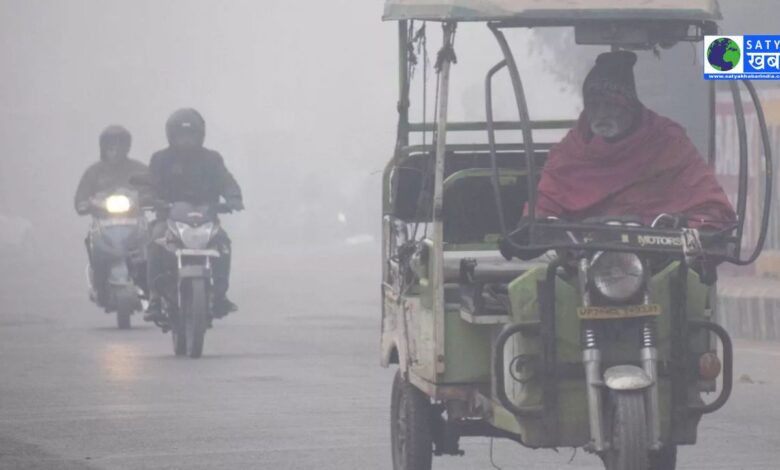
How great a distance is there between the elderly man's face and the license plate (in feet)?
3.62

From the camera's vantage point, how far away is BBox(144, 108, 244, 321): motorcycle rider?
17641 millimetres

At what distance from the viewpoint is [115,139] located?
70.4 ft

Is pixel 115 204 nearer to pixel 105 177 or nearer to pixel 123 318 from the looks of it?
pixel 105 177

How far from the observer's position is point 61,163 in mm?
59938

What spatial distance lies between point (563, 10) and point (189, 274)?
880 centimetres

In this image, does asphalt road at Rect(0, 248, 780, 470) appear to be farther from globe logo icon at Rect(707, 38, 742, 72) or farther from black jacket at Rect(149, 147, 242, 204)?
globe logo icon at Rect(707, 38, 742, 72)

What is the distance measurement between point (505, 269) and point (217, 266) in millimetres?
8989

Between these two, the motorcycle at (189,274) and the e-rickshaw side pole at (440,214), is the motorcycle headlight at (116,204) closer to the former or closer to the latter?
the motorcycle at (189,274)

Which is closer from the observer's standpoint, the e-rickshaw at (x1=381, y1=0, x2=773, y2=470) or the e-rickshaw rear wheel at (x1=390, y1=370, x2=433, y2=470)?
the e-rickshaw at (x1=381, y1=0, x2=773, y2=470)

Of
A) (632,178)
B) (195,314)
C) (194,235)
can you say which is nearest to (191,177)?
(194,235)

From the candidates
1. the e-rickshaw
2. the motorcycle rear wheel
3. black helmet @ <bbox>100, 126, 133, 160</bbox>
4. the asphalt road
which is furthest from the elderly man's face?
black helmet @ <bbox>100, 126, 133, 160</bbox>

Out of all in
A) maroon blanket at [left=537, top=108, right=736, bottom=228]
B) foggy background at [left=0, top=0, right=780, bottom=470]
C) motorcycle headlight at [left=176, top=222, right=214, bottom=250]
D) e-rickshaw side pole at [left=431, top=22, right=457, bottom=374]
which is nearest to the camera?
e-rickshaw side pole at [left=431, top=22, right=457, bottom=374]

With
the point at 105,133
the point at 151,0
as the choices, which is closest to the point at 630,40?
the point at 105,133

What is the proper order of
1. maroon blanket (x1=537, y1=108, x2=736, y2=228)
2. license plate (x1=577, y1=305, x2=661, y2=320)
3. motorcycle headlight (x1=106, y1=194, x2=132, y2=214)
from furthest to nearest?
1. motorcycle headlight (x1=106, y1=194, x2=132, y2=214)
2. maroon blanket (x1=537, y1=108, x2=736, y2=228)
3. license plate (x1=577, y1=305, x2=661, y2=320)
